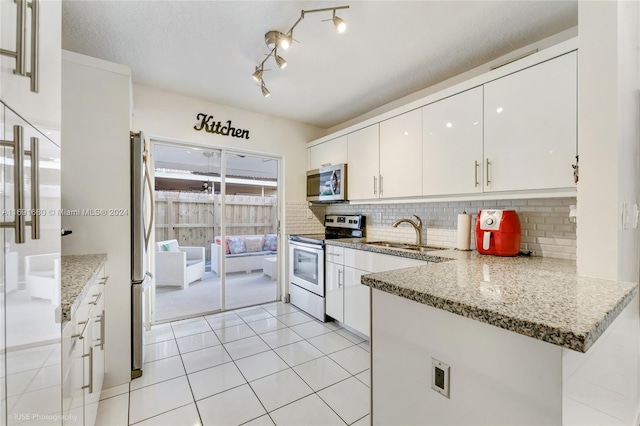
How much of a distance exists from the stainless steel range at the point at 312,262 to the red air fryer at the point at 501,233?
1603 mm

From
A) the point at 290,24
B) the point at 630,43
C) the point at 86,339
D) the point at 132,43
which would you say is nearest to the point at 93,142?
the point at 132,43

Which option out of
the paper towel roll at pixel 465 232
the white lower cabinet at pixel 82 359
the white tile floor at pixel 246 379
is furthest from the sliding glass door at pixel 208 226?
the paper towel roll at pixel 465 232

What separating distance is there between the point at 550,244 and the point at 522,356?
5.60 ft

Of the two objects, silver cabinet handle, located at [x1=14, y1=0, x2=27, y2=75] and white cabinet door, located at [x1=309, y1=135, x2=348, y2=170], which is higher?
white cabinet door, located at [x1=309, y1=135, x2=348, y2=170]

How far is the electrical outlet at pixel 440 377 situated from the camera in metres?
0.86

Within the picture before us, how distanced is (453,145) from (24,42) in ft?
7.85

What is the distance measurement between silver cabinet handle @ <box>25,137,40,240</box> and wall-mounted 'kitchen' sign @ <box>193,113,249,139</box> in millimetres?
2782

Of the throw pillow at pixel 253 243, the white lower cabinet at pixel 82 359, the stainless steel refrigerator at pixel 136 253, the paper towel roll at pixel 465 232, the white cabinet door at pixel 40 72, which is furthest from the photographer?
the throw pillow at pixel 253 243

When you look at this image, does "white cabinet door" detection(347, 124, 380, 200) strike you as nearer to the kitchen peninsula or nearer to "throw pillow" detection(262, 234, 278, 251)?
"throw pillow" detection(262, 234, 278, 251)

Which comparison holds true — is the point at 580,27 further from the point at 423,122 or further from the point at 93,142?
the point at 93,142

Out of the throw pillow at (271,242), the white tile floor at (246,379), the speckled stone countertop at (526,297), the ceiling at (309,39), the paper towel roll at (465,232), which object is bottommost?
the white tile floor at (246,379)

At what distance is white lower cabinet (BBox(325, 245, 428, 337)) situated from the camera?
2524 millimetres

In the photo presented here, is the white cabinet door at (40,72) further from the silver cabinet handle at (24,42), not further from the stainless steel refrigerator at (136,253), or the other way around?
the stainless steel refrigerator at (136,253)

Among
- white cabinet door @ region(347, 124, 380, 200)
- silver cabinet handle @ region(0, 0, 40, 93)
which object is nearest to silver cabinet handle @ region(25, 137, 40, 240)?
silver cabinet handle @ region(0, 0, 40, 93)
